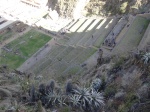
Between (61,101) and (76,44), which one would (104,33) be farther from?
(61,101)

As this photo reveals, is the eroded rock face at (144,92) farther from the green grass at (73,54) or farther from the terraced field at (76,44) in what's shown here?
the green grass at (73,54)

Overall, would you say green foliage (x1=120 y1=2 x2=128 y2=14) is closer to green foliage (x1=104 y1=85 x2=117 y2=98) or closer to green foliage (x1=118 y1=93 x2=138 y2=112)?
green foliage (x1=104 y1=85 x2=117 y2=98)

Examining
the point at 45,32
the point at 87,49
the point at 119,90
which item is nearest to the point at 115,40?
the point at 87,49

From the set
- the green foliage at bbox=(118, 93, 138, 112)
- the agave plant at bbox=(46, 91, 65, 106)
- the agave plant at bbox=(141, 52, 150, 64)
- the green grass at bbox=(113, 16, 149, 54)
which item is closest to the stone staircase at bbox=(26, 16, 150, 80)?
the green grass at bbox=(113, 16, 149, 54)

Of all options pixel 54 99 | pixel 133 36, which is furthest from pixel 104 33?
pixel 54 99

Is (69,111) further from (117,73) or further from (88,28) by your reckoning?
(88,28)
